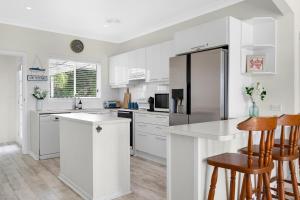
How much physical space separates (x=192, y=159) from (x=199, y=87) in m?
1.69

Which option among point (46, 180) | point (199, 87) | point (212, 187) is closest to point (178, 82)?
point (199, 87)

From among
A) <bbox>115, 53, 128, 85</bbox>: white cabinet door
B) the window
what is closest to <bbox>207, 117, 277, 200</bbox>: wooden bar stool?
<bbox>115, 53, 128, 85</bbox>: white cabinet door

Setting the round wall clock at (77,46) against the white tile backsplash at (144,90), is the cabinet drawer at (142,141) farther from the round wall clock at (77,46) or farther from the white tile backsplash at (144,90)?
the round wall clock at (77,46)

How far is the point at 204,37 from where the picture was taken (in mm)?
3375

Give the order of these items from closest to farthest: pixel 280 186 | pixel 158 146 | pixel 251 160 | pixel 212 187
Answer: pixel 251 160, pixel 212 187, pixel 280 186, pixel 158 146

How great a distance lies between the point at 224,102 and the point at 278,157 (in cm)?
120

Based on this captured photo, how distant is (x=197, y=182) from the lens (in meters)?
1.75

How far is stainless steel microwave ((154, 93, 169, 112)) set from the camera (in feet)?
14.4

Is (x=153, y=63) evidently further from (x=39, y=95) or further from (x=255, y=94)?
(x=39, y=95)

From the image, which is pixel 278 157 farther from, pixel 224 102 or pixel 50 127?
pixel 50 127

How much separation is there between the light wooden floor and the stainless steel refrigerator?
944mm

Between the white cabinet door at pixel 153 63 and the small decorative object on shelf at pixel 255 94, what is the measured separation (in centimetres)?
173

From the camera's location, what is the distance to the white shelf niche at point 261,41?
125 inches

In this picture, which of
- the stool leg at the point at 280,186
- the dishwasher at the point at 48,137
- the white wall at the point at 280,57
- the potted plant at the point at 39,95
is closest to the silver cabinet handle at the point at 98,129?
the stool leg at the point at 280,186
